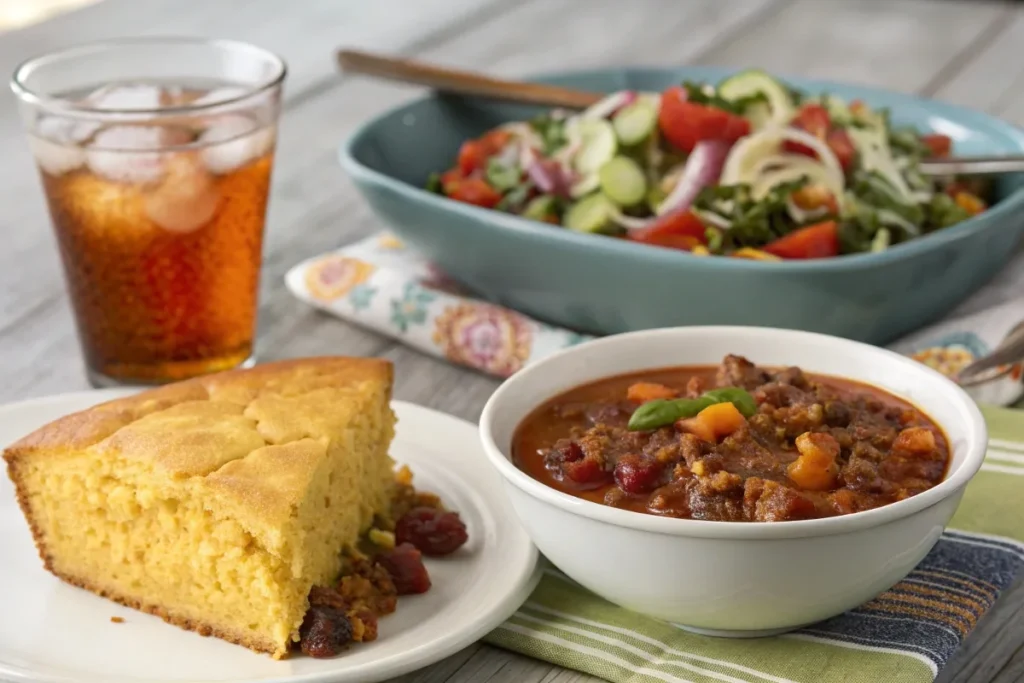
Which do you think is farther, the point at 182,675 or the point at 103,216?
the point at 103,216

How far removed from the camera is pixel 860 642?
230 centimetres

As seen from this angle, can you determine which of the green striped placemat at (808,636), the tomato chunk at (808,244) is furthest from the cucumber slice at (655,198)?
the green striped placemat at (808,636)

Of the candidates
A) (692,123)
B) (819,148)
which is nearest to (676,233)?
(692,123)

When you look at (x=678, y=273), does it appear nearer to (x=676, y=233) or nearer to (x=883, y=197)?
(x=676, y=233)

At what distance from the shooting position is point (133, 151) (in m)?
3.07

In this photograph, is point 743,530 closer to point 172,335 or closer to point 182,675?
point 182,675

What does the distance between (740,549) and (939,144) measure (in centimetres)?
251

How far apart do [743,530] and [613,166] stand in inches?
75.0

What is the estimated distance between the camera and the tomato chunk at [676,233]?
3.52 meters

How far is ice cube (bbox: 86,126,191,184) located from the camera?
3043 millimetres

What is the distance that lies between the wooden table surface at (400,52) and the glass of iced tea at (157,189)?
0.29 metres

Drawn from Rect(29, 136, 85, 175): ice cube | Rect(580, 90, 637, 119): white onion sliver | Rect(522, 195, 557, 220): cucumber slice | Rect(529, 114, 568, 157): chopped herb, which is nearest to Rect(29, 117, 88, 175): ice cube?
Rect(29, 136, 85, 175): ice cube

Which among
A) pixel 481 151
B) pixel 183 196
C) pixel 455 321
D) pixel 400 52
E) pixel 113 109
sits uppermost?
pixel 113 109

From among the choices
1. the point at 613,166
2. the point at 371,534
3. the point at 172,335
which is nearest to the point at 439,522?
the point at 371,534
